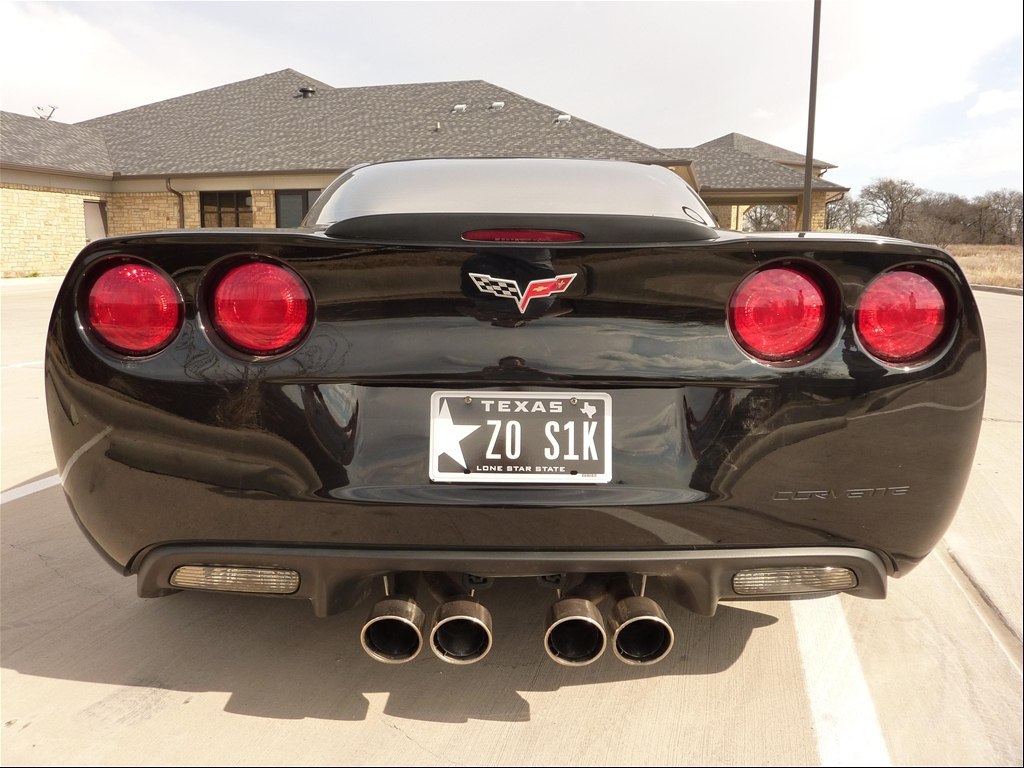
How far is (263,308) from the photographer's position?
166cm

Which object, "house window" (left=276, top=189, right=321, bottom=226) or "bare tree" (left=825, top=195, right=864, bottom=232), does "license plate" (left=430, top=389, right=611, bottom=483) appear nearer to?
"house window" (left=276, top=189, right=321, bottom=226)

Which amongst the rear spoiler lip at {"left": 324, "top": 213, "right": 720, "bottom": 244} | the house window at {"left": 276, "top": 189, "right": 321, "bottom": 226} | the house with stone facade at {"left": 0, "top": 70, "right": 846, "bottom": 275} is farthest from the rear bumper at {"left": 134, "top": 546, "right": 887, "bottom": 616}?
the house window at {"left": 276, "top": 189, "right": 321, "bottom": 226}

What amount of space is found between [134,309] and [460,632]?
1052 millimetres

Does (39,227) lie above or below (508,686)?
above

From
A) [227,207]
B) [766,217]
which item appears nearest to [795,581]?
[227,207]

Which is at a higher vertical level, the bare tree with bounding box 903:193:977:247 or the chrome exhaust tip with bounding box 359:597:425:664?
the bare tree with bounding box 903:193:977:247

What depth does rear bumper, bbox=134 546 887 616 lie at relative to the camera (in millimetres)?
1644

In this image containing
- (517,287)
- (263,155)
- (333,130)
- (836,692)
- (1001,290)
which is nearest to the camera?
(517,287)

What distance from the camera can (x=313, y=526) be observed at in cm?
165

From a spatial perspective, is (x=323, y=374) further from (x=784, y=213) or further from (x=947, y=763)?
(x=784, y=213)

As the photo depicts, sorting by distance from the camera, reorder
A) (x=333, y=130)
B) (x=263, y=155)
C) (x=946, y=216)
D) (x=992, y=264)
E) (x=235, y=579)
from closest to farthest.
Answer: (x=235, y=579), (x=263, y=155), (x=333, y=130), (x=992, y=264), (x=946, y=216)

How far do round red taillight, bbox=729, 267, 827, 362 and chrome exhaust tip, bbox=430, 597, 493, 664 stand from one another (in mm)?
860

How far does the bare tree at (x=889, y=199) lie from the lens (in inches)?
1166

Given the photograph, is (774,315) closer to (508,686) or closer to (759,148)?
(508,686)
